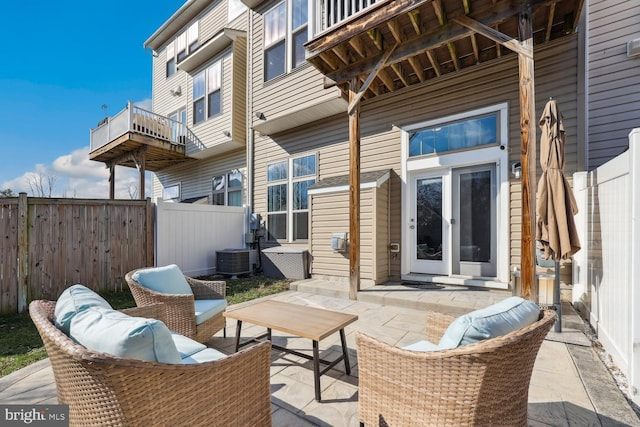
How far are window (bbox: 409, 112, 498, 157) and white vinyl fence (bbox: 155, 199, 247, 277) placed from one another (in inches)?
194

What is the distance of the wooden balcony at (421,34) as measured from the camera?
3633 mm

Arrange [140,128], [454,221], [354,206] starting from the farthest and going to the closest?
[140,128], [454,221], [354,206]

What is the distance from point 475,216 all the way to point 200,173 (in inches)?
341

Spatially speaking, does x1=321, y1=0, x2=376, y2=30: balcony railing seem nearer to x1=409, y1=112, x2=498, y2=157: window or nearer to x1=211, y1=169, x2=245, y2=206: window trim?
x1=409, y1=112, x2=498, y2=157: window

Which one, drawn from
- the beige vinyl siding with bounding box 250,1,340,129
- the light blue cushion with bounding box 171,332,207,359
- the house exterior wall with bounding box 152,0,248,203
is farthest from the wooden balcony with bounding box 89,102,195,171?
the light blue cushion with bounding box 171,332,207,359

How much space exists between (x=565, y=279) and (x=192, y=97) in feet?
34.3

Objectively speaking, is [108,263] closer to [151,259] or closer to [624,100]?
[151,259]

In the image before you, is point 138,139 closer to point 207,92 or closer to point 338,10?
point 207,92

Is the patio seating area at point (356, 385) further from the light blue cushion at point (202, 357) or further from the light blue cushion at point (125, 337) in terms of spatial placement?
the light blue cushion at point (125, 337)

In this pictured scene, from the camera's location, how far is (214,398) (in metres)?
1.37

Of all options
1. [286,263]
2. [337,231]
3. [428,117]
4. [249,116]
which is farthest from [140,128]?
[428,117]

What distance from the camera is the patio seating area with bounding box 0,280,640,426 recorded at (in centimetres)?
188

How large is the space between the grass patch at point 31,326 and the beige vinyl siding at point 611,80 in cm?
547

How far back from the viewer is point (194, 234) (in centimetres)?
677
